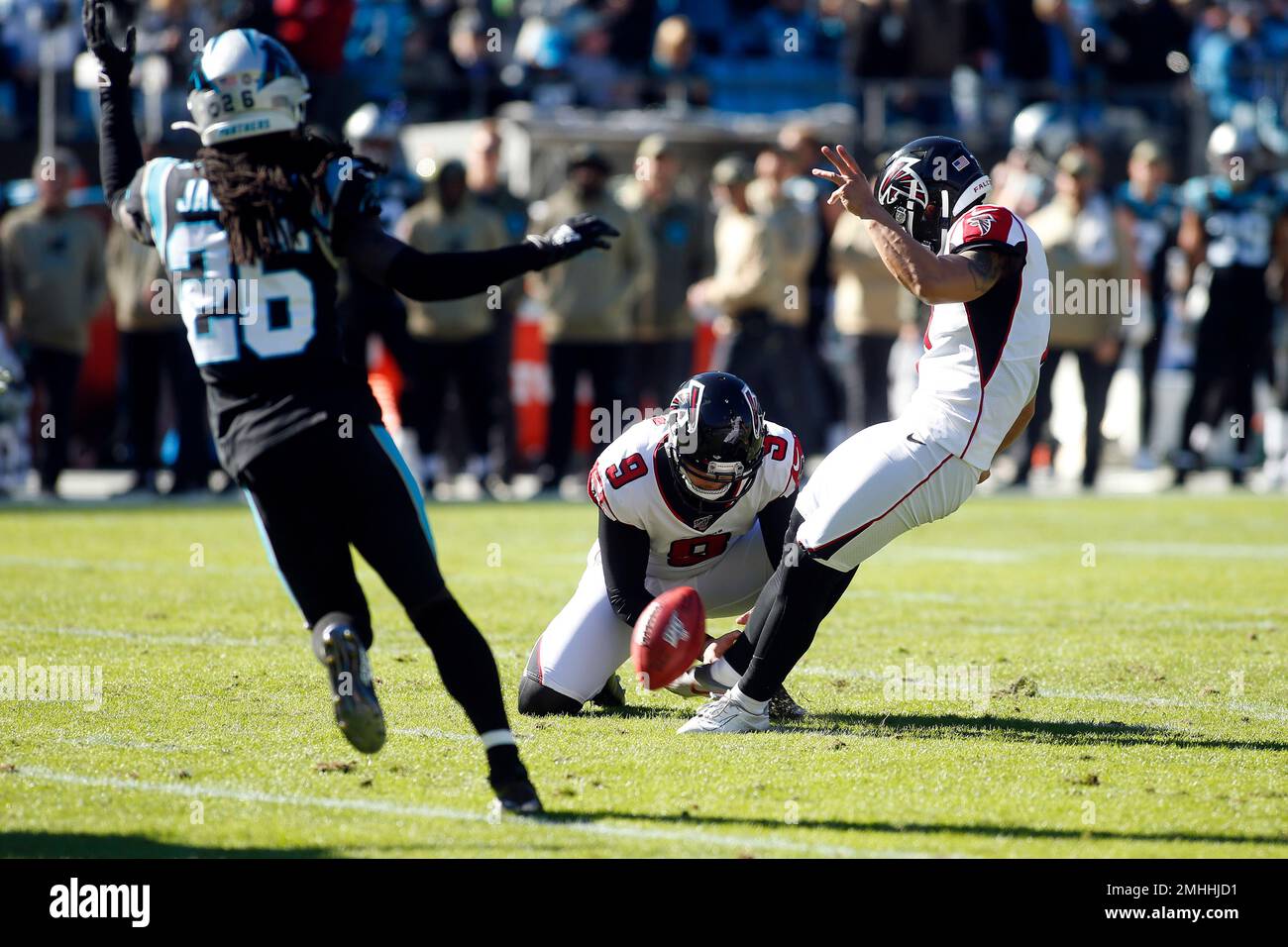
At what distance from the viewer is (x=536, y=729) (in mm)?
5953

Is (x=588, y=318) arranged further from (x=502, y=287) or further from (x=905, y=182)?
(x=905, y=182)

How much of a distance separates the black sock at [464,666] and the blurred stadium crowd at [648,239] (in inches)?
321

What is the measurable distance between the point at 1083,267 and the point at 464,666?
9897 millimetres

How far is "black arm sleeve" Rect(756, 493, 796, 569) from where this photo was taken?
6379 millimetres

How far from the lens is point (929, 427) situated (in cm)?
577

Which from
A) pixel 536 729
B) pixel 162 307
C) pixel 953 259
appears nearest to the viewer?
pixel 953 259

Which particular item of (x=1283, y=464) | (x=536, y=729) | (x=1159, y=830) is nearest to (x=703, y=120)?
(x=1283, y=464)

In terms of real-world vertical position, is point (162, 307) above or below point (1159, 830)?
above

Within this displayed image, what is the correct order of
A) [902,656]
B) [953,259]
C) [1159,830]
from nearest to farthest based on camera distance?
[1159,830]
[953,259]
[902,656]

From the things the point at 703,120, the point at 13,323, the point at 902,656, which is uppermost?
the point at 703,120

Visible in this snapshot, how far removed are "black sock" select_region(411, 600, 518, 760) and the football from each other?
2.69 feet

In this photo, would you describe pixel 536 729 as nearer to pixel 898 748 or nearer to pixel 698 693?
pixel 698 693

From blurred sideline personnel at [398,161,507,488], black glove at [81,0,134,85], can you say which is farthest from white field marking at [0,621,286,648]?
blurred sideline personnel at [398,161,507,488]
